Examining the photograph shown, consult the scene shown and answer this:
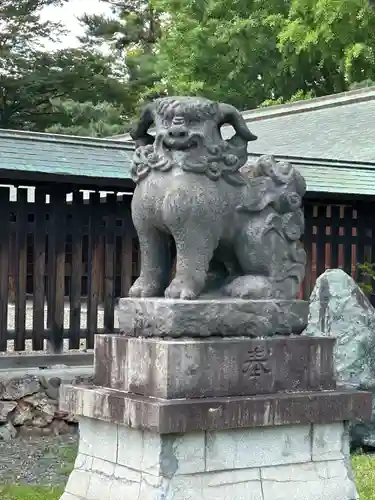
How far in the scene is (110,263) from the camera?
11.0 meters

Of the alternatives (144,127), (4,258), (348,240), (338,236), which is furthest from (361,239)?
(144,127)

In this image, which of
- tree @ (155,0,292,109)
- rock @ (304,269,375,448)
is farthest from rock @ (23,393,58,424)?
tree @ (155,0,292,109)

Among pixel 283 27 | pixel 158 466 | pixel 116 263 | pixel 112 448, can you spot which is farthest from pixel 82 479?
pixel 283 27

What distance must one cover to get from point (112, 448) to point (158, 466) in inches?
20.0

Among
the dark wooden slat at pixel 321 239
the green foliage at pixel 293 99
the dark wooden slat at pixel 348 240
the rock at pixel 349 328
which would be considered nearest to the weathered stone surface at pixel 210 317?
the rock at pixel 349 328

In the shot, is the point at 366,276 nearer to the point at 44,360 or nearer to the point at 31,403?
the point at 44,360

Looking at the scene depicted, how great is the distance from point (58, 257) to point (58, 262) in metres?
0.06

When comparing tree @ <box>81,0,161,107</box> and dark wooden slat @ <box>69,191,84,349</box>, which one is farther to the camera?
tree @ <box>81,0,161,107</box>

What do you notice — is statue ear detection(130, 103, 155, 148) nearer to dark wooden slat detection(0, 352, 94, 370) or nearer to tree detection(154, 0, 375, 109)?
dark wooden slat detection(0, 352, 94, 370)

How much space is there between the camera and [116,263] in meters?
11.3

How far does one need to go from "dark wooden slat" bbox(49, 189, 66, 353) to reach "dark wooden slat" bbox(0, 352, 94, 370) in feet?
0.60

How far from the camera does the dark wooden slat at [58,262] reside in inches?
416

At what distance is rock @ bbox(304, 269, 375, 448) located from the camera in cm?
949

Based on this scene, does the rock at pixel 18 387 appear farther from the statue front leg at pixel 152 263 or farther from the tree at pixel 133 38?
the tree at pixel 133 38
